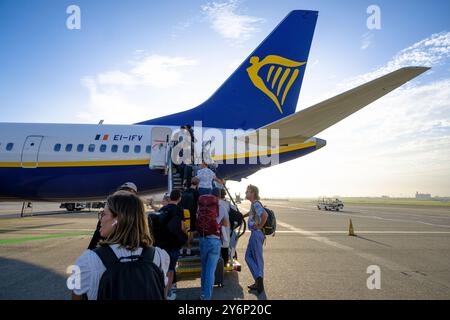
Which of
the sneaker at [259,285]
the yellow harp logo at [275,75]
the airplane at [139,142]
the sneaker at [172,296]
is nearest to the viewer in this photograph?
the sneaker at [172,296]

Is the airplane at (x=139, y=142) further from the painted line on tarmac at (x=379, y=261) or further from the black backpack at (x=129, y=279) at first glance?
the black backpack at (x=129, y=279)

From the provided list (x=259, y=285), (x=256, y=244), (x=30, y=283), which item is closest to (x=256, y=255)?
(x=256, y=244)

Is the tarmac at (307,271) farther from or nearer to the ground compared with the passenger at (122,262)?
nearer to the ground

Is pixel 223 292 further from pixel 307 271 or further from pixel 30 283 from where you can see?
pixel 30 283

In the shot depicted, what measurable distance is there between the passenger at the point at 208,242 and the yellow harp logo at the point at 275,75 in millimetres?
8209

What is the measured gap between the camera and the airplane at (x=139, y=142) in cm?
1087

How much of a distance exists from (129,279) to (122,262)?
5.3 inches

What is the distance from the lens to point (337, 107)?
675 centimetres

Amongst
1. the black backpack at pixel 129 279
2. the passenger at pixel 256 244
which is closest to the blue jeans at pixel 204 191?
the passenger at pixel 256 244

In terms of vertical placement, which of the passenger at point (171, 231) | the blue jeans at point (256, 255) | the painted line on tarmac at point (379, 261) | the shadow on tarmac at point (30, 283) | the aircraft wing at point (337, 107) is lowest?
the painted line on tarmac at point (379, 261)

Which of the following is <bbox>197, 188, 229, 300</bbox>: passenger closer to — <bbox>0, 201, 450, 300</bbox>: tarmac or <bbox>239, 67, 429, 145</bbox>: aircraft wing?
<bbox>0, 201, 450, 300</bbox>: tarmac

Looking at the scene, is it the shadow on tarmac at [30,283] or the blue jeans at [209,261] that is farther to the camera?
the shadow on tarmac at [30,283]
